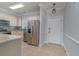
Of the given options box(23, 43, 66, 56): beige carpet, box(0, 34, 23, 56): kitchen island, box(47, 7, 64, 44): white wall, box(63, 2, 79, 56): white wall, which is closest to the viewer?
box(63, 2, 79, 56): white wall

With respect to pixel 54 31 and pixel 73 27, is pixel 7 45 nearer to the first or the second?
pixel 73 27

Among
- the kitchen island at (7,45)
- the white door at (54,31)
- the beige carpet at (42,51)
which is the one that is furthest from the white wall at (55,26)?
the kitchen island at (7,45)

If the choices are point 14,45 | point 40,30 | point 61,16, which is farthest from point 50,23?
point 14,45

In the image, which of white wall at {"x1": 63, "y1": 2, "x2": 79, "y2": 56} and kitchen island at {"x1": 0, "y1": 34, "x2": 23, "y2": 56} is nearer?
white wall at {"x1": 63, "y1": 2, "x2": 79, "y2": 56}

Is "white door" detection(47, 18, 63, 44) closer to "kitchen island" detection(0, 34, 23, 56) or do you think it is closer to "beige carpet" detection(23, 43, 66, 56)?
"beige carpet" detection(23, 43, 66, 56)

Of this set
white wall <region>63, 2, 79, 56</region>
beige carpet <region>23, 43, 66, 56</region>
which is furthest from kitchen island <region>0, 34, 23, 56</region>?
white wall <region>63, 2, 79, 56</region>

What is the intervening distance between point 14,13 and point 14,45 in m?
0.74

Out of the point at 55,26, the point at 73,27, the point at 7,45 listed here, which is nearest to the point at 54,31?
the point at 55,26

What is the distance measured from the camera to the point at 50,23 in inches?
121

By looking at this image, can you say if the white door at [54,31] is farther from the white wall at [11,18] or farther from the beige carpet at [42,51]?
the white wall at [11,18]

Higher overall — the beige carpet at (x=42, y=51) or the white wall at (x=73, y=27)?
the white wall at (x=73, y=27)

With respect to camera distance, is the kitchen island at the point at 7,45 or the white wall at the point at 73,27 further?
the kitchen island at the point at 7,45

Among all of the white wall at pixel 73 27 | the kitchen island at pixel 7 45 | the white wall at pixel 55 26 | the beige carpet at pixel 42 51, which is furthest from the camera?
the white wall at pixel 55 26

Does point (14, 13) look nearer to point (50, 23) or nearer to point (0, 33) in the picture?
point (0, 33)
